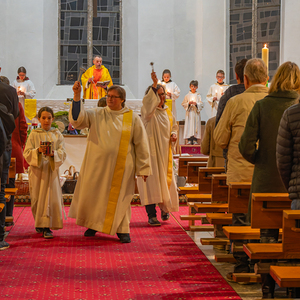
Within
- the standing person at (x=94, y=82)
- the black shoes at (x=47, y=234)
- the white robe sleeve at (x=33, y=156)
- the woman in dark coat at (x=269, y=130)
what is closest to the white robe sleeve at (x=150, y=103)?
the white robe sleeve at (x=33, y=156)

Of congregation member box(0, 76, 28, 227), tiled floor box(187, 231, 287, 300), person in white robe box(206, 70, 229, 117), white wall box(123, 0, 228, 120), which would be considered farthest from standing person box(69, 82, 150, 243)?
white wall box(123, 0, 228, 120)

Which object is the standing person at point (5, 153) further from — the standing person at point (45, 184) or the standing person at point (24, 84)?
the standing person at point (24, 84)

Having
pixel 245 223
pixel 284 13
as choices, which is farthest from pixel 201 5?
pixel 245 223

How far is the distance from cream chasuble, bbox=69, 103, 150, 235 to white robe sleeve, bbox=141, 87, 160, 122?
65 cm

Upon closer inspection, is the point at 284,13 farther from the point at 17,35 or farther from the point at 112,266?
the point at 112,266

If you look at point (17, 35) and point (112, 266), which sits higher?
point (17, 35)

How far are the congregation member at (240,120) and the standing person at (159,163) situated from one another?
7.37ft

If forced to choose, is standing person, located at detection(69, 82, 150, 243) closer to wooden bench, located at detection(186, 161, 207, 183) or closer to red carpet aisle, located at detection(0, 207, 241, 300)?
red carpet aisle, located at detection(0, 207, 241, 300)

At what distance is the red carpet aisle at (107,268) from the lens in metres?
3.81

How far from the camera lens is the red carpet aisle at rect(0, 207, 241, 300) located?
381 centimetres

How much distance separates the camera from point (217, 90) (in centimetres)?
1582

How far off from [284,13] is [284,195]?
13856 millimetres

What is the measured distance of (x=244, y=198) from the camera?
400cm

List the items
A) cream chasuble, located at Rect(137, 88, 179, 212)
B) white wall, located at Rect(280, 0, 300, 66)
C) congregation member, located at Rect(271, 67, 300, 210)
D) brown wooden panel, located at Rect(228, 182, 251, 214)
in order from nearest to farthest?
congregation member, located at Rect(271, 67, 300, 210)
brown wooden panel, located at Rect(228, 182, 251, 214)
cream chasuble, located at Rect(137, 88, 179, 212)
white wall, located at Rect(280, 0, 300, 66)
